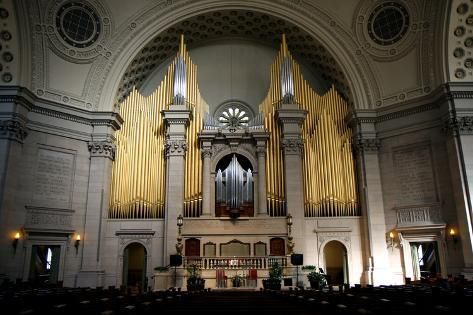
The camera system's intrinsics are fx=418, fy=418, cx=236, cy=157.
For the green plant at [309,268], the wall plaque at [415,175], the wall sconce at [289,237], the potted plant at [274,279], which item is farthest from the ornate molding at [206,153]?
the wall plaque at [415,175]

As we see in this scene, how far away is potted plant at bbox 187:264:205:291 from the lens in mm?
19141

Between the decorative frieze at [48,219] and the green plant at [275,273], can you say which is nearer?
the green plant at [275,273]

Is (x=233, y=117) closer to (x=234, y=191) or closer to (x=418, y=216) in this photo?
(x=234, y=191)

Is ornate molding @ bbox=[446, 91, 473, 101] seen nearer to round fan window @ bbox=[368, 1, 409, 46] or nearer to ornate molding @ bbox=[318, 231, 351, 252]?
round fan window @ bbox=[368, 1, 409, 46]

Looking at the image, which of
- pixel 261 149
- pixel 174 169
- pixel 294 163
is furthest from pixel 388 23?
pixel 174 169

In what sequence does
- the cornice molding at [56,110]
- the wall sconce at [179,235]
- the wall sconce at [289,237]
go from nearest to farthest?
the cornice molding at [56,110]
the wall sconce at [179,235]
the wall sconce at [289,237]

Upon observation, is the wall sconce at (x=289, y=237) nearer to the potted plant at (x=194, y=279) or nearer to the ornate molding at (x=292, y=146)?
the ornate molding at (x=292, y=146)

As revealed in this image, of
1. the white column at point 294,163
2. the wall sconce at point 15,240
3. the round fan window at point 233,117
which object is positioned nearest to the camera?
the wall sconce at point 15,240

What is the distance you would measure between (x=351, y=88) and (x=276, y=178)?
7.05 metres

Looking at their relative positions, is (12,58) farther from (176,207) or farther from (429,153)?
(429,153)

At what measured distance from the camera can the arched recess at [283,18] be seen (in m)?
24.7

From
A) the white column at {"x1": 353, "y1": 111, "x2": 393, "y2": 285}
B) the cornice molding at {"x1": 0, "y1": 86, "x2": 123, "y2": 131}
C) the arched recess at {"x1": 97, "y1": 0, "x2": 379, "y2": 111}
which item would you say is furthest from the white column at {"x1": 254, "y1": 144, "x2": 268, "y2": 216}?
the cornice molding at {"x1": 0, "y1": 86, "x2": 123, "y2": 131}

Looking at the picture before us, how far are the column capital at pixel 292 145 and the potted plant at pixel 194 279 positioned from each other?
8.62m

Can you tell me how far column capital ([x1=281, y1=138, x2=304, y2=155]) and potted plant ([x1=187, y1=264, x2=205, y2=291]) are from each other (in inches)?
339
